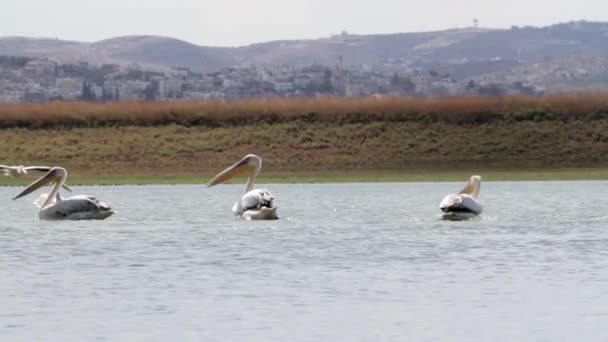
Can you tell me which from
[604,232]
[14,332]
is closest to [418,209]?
[604,232]

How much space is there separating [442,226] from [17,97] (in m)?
103

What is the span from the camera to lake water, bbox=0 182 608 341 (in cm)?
1578

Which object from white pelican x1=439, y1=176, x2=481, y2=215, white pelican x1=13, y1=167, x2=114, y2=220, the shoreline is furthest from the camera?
the shoreline

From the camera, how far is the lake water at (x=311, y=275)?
1578 cm

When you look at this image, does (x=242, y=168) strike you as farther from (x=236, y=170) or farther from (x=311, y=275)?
(x=311, y=275)

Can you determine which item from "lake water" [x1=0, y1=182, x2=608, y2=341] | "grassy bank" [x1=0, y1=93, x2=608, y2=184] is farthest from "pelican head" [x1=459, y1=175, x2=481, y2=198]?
"grassy bank" [x1=0, y1=93, x2=608, y2=184]

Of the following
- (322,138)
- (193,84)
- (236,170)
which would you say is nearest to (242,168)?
(236,170)

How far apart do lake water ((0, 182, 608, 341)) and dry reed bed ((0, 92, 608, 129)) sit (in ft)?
65.3

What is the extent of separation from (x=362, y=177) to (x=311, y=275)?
80.4 ft

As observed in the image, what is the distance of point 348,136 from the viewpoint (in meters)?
50.2

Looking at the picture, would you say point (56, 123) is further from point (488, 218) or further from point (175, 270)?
point (175, 270)

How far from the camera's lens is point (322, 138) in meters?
49.9

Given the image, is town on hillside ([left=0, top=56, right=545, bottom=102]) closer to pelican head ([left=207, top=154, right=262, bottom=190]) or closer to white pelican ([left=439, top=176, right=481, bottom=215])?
pelican head ([left=207, top=154, right=262, bottom=190])

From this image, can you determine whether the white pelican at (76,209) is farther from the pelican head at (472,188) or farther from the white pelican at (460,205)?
the pelican head at (472,188)
